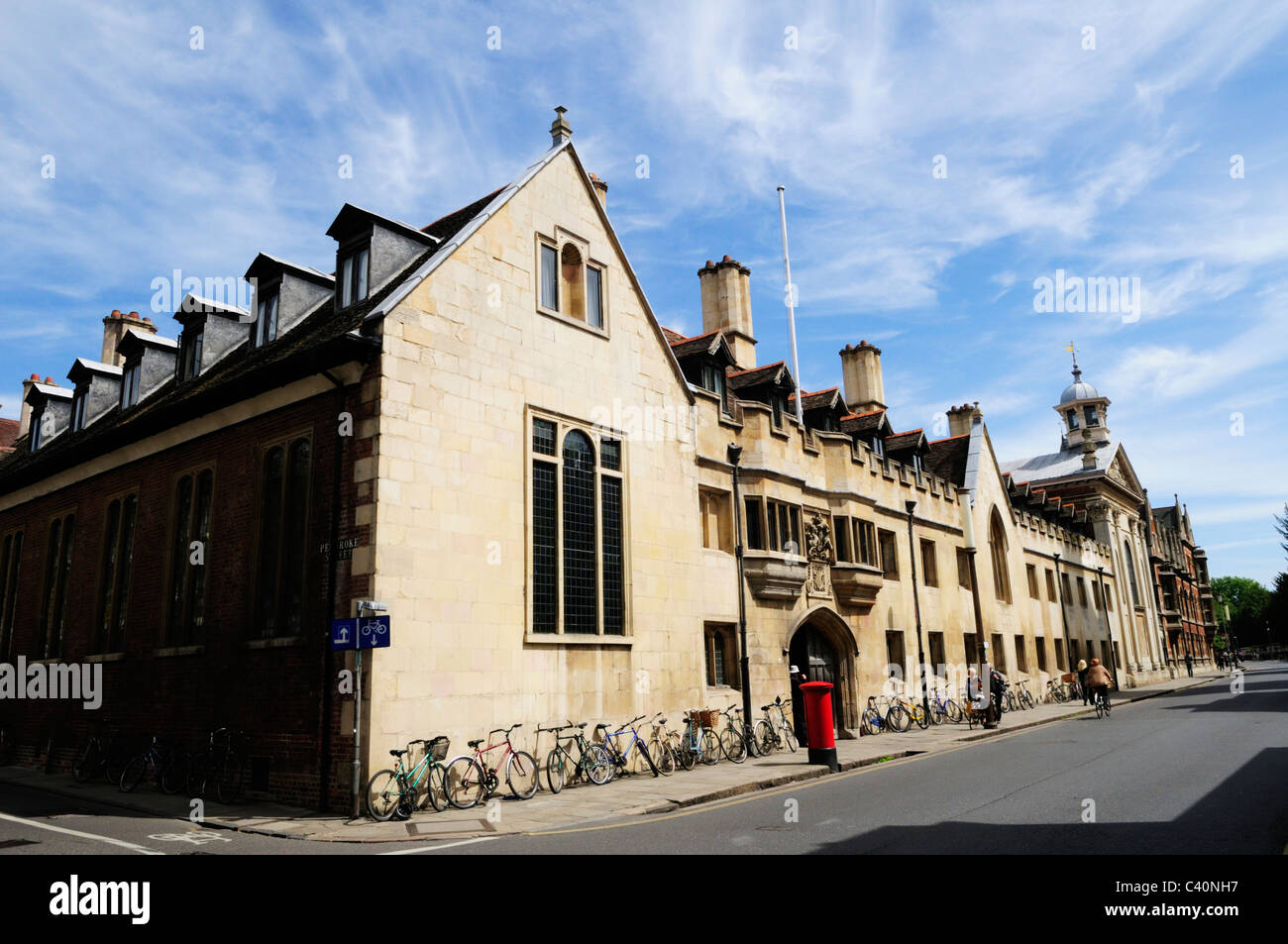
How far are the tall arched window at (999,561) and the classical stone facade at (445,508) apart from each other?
12.4m

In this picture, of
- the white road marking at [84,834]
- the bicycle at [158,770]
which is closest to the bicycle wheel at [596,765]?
the bicycle at [158,770]

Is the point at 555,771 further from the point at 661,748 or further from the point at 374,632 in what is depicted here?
the point at 374,632

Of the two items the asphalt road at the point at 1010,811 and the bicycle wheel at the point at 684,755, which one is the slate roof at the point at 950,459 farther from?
the bicycle wheel at the point at 684,755

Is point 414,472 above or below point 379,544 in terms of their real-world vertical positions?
above

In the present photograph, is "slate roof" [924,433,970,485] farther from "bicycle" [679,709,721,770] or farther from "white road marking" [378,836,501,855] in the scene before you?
"white road marking" [378,836,501,855]

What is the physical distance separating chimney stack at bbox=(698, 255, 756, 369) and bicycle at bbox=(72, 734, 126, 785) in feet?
62.9

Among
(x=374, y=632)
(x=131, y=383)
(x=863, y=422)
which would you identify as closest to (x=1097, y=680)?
(x=863, y=422)

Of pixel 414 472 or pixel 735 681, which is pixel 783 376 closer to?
pixel 735 681

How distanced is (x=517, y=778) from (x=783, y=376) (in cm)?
1405

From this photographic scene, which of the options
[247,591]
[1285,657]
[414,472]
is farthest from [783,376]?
[1285,657]

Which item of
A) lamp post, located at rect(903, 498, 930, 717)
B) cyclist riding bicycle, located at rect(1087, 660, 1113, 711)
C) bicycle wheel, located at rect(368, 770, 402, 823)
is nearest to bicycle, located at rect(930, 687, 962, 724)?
lamp post, located at rect(903, 498, 930, 717)

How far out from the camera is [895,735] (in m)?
24.4

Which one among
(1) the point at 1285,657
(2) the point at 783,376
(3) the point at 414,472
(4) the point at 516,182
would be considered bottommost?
(1) the point at 1285,657

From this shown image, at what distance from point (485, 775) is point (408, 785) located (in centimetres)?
142
